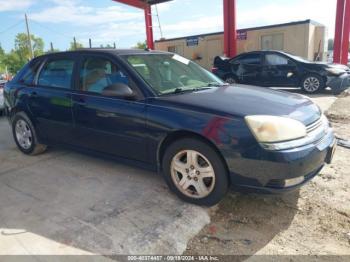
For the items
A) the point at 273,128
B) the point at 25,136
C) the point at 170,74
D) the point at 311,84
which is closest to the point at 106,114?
the point at 170,74

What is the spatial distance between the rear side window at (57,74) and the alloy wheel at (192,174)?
1.86m

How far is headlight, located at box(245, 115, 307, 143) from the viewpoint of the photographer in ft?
8.77

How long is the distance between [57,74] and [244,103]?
261 cm

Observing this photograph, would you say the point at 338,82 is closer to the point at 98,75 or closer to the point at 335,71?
the point at 335,71

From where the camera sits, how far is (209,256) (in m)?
2.46

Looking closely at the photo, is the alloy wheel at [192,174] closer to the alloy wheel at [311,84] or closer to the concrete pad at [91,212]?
the concrete pad at [91,212]

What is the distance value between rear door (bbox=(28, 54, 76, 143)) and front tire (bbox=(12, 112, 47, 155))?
0.26 meters

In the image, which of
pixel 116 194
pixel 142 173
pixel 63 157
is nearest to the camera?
pixel 116 194

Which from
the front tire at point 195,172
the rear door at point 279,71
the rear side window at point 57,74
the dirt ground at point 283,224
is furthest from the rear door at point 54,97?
the rear door at point 279,71

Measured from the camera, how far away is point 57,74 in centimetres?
431

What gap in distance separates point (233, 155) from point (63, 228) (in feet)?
5.37

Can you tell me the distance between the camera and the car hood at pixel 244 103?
9.51 ft

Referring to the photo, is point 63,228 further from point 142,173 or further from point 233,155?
point 233,155

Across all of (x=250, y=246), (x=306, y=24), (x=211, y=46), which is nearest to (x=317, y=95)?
(x=306, y=24)
